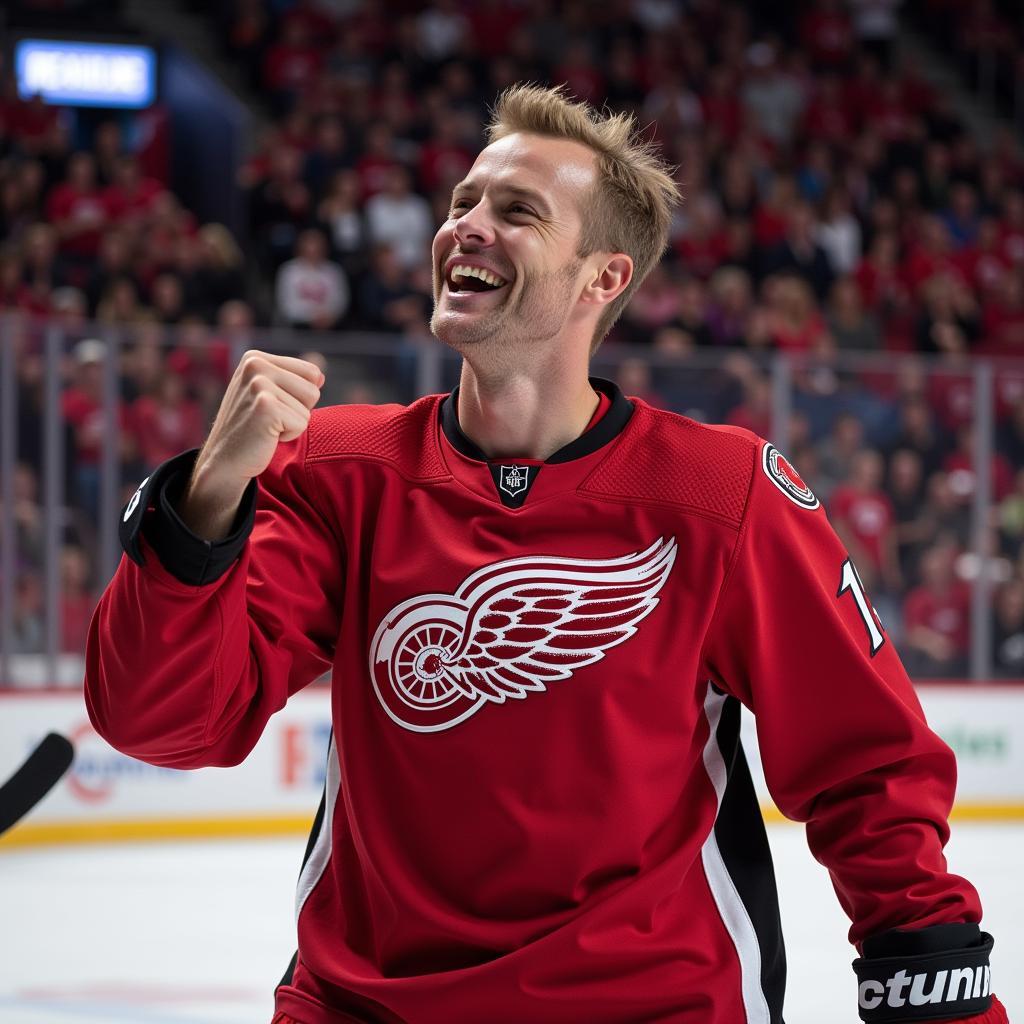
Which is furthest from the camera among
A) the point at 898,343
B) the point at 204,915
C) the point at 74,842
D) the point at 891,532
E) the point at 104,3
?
the point at 104,3

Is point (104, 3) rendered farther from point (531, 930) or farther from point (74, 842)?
point (531, 930)

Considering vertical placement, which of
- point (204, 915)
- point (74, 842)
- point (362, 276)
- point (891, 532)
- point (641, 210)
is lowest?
point (74, 842)

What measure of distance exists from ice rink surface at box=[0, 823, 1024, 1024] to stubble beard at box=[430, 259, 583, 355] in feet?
7.62

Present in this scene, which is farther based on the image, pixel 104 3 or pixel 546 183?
pixel 104 3

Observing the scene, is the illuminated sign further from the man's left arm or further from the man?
the man's left arm

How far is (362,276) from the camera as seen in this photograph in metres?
8.57

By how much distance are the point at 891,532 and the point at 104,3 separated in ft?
21.9

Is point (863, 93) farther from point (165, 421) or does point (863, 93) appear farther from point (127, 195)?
point (165, 421)

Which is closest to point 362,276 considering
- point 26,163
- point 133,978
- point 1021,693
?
point 26,163

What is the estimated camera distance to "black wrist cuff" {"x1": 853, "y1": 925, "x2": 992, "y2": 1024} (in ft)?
5.58

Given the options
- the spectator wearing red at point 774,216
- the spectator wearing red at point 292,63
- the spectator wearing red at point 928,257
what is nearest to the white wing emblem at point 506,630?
the spectator wearing red at point 774,216

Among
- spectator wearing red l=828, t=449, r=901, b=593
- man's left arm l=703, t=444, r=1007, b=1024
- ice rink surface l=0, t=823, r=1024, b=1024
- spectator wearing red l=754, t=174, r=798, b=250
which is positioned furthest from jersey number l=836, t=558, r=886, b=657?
spectator wearing red l=754, t=174, r=798, b=250

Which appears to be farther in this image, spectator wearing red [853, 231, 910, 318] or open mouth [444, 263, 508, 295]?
spectator wearing red [853, 231, 910, 318]

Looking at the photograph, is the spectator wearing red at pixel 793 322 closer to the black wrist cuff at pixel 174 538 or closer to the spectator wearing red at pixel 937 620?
the spectator wearing red at pixel 937 620
